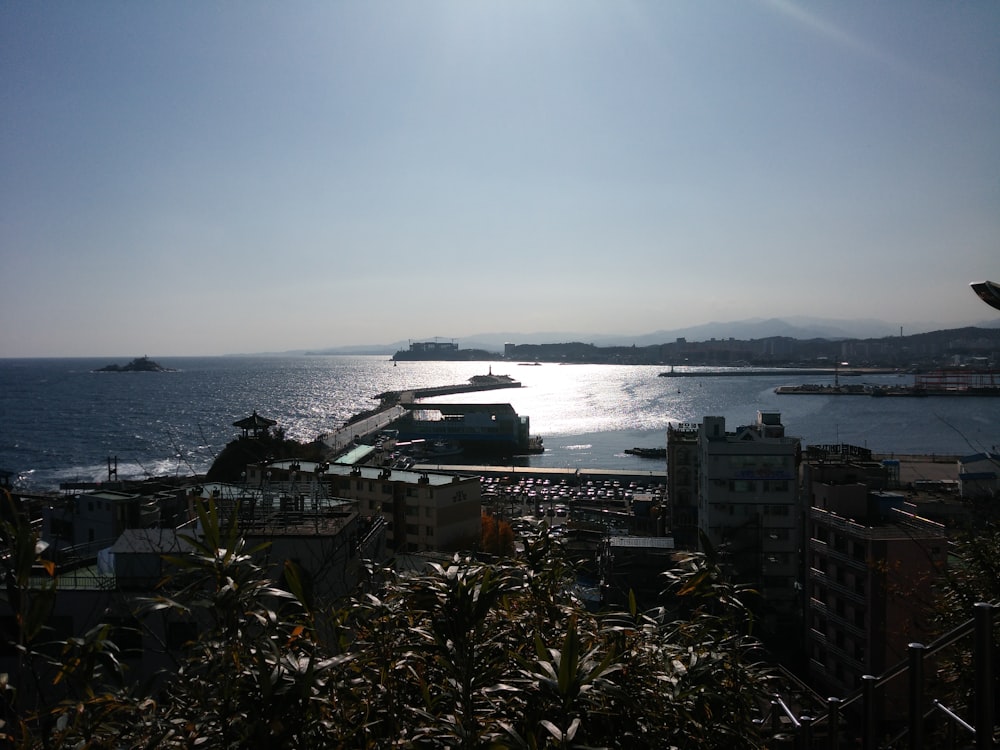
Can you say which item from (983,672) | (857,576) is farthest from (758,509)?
(983,672)

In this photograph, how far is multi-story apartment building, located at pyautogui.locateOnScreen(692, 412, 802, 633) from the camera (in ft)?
25.6

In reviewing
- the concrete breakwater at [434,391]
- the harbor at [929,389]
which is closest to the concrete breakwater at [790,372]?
the harbor at [929,389]

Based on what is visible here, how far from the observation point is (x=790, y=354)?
102375 millimetres

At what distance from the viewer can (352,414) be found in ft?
126

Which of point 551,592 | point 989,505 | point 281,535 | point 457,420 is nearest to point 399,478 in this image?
point 281,535

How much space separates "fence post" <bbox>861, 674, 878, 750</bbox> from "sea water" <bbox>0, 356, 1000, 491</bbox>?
11.1 meters

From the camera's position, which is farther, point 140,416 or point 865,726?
point 140,416

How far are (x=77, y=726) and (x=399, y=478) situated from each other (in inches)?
330

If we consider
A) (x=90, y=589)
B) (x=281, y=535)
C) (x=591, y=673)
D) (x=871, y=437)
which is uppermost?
(x=591, y=673)

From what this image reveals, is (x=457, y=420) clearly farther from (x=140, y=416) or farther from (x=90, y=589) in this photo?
(x=90, y=589)

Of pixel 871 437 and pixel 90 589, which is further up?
pixel 90 589

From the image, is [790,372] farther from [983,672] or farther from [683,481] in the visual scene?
[983,672]

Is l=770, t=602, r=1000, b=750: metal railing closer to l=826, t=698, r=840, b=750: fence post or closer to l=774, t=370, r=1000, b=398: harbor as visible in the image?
l=826, t=698, r=840, b=750: fence post

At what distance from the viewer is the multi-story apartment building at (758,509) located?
7.82 metres
